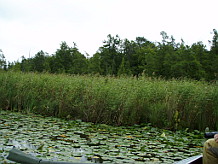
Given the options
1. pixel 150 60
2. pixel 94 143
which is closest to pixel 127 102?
pixel 94 143

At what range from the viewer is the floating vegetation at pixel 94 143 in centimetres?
442

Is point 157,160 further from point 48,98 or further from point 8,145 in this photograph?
point 48,98

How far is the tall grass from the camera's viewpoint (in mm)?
7617

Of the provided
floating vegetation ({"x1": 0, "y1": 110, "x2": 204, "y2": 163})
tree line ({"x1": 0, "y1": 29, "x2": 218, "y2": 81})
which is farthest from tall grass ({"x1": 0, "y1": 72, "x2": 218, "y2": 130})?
tree line ({"x1": 0, "y1": 29, "x2": 218, "y2": 81})

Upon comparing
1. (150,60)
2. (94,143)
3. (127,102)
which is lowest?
(94,143)

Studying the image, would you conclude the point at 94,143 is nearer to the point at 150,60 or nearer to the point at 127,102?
the point at 127,102

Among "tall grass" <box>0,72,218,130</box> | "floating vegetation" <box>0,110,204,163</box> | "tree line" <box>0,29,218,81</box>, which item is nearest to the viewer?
"floating vegetation" <box>0,110,204,163</box>

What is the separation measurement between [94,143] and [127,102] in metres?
2.59

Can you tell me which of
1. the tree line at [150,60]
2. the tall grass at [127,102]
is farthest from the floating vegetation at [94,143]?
the tree line at [150,60]

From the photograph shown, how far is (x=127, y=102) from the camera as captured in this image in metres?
7.71

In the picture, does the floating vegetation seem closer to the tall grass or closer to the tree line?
the tall grass

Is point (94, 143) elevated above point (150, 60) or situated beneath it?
situated beneath

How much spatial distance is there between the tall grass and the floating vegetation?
0.53 m

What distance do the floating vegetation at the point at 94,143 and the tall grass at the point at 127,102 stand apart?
53 cm
